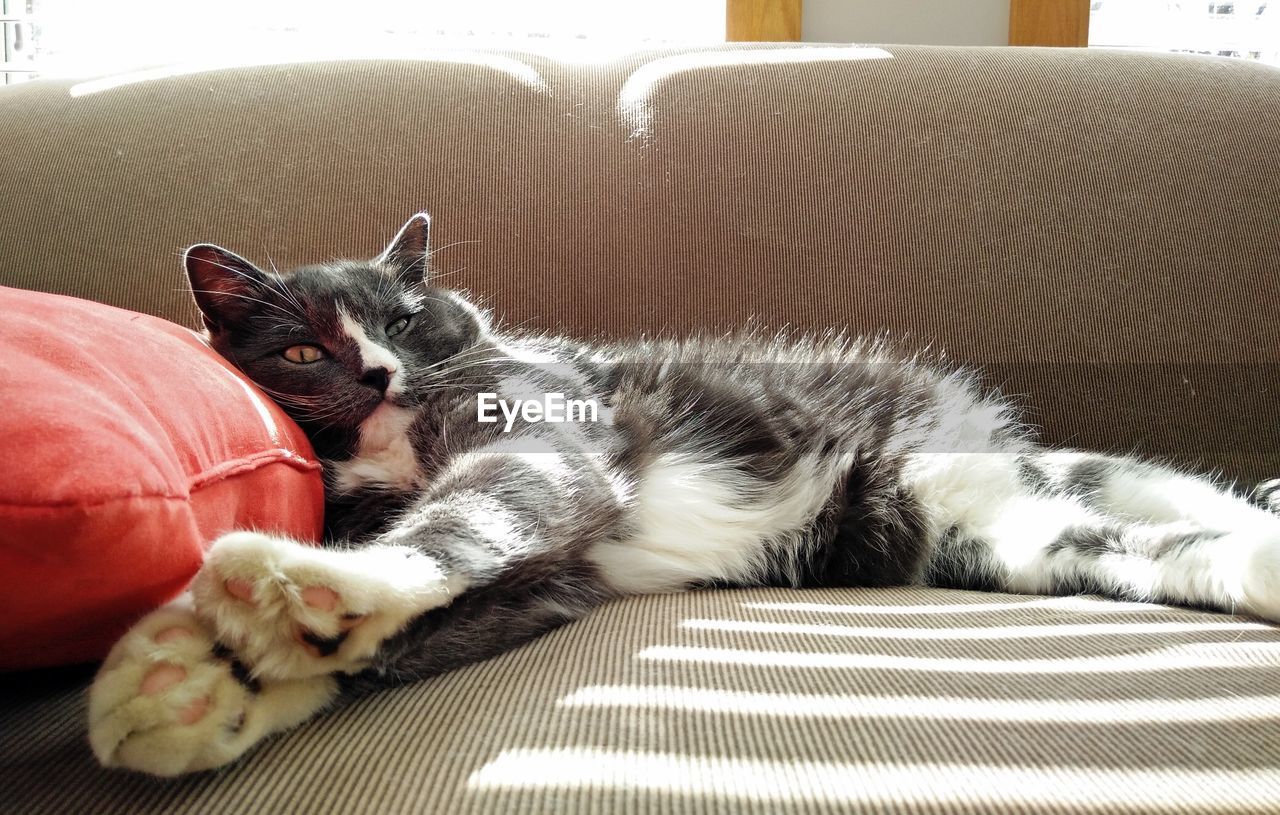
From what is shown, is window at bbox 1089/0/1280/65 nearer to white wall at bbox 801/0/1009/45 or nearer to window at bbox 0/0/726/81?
white wall at bbox 801/0/1009/45

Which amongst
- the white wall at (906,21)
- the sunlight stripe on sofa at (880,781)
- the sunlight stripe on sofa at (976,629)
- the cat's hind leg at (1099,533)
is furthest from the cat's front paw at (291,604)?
the white wall at (906,21)

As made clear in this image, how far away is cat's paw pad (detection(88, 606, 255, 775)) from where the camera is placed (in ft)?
2.18

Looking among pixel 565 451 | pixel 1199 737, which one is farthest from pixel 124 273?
pixel 1199 737

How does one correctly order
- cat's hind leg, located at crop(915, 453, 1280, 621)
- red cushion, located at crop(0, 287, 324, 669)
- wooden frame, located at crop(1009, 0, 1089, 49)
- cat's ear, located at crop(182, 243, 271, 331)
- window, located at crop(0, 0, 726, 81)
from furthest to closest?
wooden frame, located at crop(1009, 0, 1089, 49) < window, located at crop(0, 0, 726, 81) < cat's ear, located at crop(182, 243, 271, 331) < cat's hind leg, located at crop(915, 453, 1280, 621) < red cushion, located at crop(0, 287, 324, 669)

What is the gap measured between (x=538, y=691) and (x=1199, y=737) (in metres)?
0.55

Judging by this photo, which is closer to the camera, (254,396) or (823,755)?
(823,755)

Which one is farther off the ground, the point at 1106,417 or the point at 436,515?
the point at 436,515

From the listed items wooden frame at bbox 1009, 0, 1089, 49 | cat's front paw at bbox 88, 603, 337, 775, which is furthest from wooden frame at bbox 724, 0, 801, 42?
cat's front paw at bbox 88, 603, 337, 775

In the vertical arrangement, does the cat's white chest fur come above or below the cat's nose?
below

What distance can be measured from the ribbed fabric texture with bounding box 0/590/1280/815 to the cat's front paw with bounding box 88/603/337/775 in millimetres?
24

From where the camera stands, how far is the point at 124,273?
1665 millimetres

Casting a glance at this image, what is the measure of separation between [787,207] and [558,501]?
0.91 meters

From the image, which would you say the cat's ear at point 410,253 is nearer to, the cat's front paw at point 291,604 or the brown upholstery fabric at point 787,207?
the brown upholstery fabric at point 787,207

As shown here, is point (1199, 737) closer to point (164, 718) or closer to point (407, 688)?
point (407, 688)
